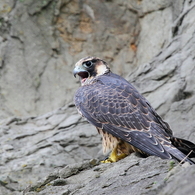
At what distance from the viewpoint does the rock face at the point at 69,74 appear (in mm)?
6887

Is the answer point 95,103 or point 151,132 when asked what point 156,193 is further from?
point 95,103

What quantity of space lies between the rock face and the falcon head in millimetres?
1032

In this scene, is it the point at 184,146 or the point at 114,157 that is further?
the point at 114,157

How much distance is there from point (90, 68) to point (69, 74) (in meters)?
2.82

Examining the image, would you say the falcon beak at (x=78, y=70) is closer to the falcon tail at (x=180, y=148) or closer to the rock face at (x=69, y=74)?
the rock face at (x=69, y=74)

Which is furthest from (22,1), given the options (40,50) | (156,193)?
(156,193)

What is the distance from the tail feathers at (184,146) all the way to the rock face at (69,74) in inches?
20.2

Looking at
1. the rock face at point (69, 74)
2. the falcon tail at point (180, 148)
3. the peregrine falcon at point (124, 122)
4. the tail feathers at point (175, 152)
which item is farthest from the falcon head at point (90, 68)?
the tail feathers at point (175, 152)

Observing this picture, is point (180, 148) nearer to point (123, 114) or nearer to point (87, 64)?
point (123, 114)

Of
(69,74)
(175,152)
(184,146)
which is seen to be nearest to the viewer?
(175,152)

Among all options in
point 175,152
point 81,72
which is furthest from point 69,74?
point 175,152

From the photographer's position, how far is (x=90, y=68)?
20.4 ft

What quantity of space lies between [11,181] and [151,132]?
2.59 m

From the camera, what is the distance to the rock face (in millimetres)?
6887
